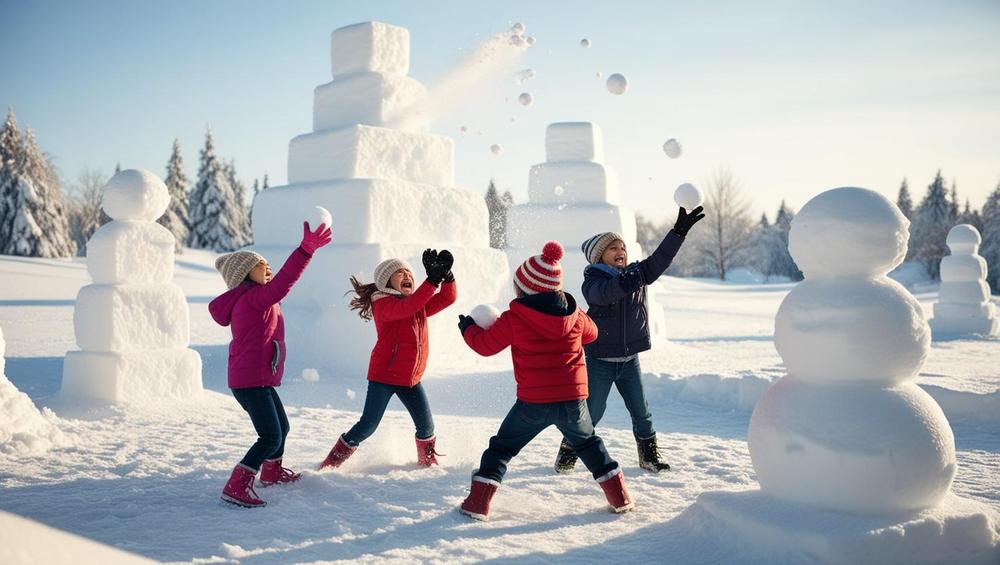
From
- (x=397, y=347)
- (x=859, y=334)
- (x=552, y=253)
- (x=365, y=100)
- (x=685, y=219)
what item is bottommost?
(x=397, y=347)

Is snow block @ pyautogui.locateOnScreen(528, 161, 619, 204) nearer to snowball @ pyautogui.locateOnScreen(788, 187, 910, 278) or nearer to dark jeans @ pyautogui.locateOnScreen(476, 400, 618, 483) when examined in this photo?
dark jeans @ pyautogui.locateOnScreen(476, 400, 618, 483)

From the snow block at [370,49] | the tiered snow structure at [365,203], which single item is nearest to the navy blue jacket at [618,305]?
the tiered snow structure at [365,203]

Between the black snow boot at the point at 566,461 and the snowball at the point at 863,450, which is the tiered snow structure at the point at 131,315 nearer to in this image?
the black snow boot at the point at 566,461

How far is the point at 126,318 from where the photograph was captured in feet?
22.4

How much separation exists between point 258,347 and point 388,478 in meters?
1.12

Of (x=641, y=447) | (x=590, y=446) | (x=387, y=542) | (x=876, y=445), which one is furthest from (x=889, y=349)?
(x=387, y=542)

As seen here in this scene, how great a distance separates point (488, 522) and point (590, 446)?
0.66 metres

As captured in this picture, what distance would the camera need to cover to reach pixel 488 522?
364 cm

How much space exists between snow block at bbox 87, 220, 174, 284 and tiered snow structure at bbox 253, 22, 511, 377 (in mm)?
2885

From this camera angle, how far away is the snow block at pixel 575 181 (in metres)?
14.2

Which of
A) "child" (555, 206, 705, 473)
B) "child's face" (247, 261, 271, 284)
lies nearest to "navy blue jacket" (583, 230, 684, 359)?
"child" (555, 206, 705, 473)

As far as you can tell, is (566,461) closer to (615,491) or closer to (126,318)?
(615,491)

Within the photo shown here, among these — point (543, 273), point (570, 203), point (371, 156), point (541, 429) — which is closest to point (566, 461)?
point (541, 429)

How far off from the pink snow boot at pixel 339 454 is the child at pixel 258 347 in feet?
1.17
